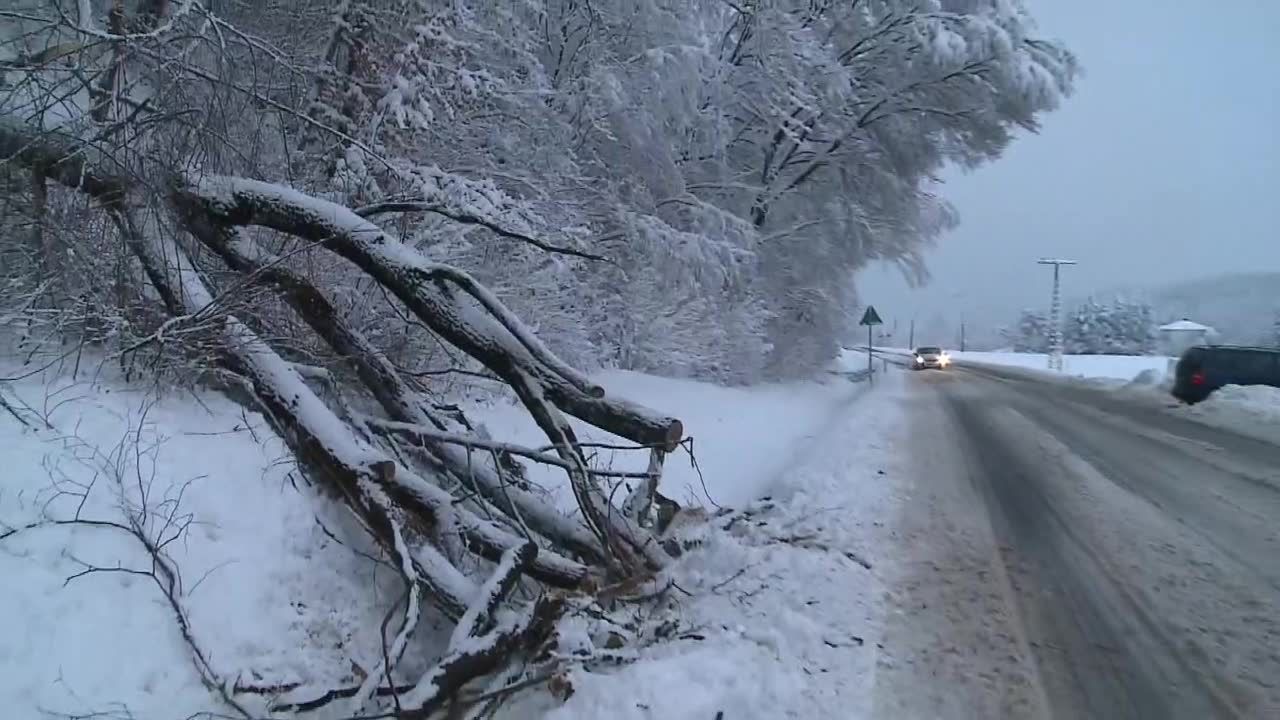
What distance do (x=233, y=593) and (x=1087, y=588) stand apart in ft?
16.9

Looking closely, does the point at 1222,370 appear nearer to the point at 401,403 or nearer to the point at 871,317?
the point at 871,317

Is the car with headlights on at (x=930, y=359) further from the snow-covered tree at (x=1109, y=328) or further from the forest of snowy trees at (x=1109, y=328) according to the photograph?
the snow-covered tree at (x=1109, y=328)

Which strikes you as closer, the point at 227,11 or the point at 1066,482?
the point at 227,11

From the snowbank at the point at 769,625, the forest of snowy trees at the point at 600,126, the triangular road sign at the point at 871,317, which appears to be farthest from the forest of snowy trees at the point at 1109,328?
the snowbank at the point at 769,625

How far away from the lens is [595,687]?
3615mm

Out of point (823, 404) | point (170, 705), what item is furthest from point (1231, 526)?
point (823, 404)

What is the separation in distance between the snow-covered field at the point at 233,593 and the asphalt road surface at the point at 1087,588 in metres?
0.42

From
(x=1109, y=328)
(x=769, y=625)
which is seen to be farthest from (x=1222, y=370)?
(x=1109, y=328)

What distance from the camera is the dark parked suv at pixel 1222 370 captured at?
18219mm

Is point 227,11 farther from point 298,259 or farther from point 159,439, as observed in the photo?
point 159,439

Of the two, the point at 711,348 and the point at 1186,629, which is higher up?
the point at 711,348

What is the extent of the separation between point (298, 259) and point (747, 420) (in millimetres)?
8414

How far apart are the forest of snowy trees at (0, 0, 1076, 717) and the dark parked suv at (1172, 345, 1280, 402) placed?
7.62 meters

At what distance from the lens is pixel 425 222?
8164 mm
